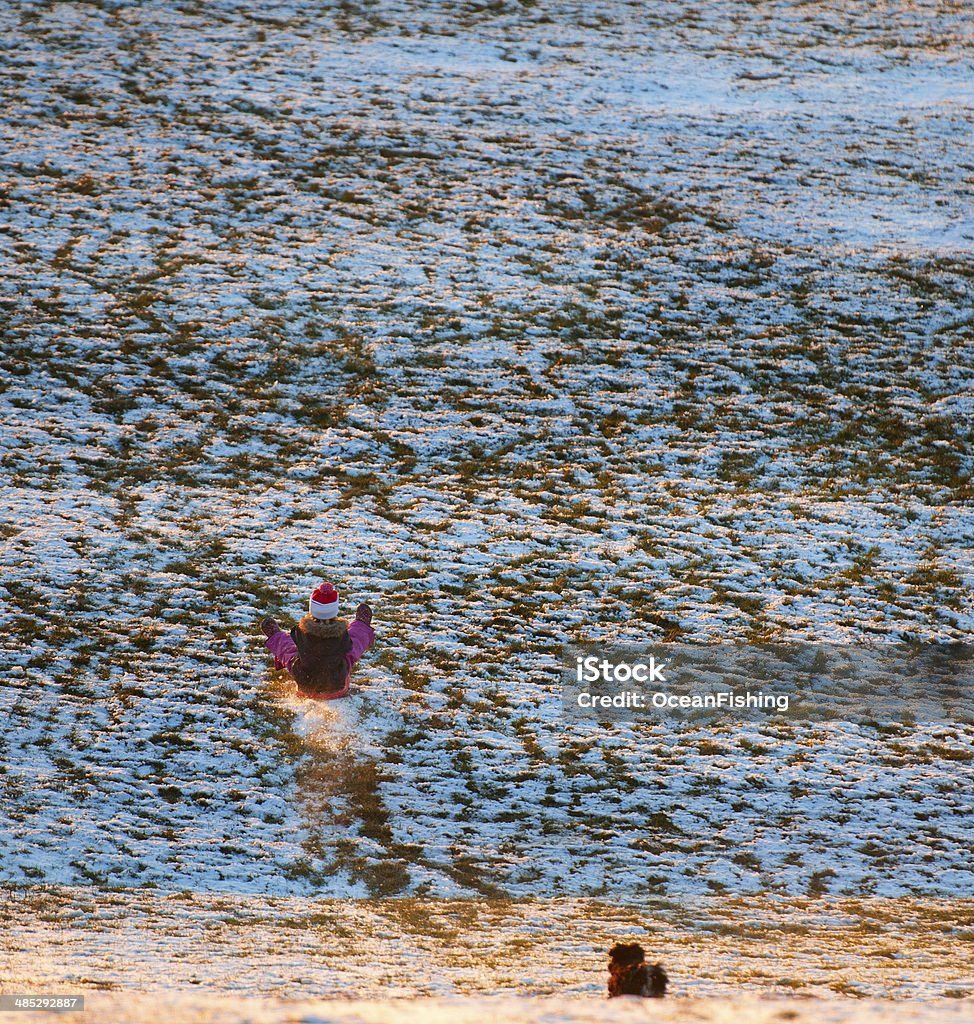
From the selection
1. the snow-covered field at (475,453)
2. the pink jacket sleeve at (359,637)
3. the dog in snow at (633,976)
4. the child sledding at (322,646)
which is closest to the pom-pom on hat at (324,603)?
the child sledding at (322,646)

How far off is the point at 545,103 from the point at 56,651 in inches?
432

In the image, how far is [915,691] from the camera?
7684mm

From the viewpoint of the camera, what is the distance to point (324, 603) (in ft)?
22.2

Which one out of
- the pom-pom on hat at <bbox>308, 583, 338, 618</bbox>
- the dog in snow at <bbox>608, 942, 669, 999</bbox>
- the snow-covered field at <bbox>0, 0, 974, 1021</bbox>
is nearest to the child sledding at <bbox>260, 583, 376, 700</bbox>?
the pom-pom on hat at <bbox>308, 583, 338, 618</bbox>

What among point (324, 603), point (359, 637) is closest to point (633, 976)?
point (324, 603)

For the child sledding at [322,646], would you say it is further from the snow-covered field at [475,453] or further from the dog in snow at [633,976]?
the dog in snow at [633,976]

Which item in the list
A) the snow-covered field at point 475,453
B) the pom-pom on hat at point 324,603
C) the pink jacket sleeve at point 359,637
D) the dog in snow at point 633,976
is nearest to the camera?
the dog in snow at point 633,976

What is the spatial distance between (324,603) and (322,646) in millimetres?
347

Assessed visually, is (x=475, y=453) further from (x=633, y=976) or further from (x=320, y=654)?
(x=633, y=976)

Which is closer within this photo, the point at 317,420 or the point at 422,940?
the point at 422,940

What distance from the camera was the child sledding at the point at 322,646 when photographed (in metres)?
6.84

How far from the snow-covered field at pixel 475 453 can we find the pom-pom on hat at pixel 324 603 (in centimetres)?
90

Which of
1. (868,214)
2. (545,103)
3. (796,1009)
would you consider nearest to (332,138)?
(545,103)

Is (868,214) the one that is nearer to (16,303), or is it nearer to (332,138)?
(332,138)
